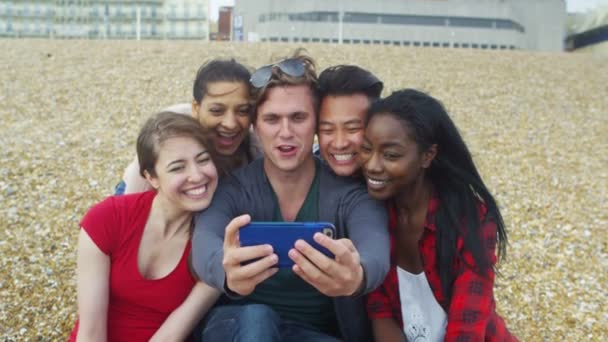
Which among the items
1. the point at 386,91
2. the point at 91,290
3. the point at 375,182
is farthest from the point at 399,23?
the point at 91,290

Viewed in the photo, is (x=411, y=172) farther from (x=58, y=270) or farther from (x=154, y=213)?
(x=58, y=270)

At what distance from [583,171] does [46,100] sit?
34.8 ft

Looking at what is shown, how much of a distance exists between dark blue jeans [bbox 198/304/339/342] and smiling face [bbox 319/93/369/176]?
774 mm

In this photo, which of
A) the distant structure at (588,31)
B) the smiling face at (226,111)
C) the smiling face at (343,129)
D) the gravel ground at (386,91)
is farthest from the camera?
the distant structure at (588,31)

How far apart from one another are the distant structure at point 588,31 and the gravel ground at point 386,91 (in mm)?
33047

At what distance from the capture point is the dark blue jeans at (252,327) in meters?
2.41

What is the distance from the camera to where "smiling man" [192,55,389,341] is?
249 centimetres

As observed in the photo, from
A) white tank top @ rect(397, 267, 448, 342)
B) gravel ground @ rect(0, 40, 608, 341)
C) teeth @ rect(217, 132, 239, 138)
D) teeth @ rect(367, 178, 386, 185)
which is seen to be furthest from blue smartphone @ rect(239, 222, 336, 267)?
gravel ground @ rect(0, 40, 608, 341)

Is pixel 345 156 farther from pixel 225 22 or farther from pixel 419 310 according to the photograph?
pixel 225 22

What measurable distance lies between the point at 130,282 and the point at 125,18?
81.3 meters

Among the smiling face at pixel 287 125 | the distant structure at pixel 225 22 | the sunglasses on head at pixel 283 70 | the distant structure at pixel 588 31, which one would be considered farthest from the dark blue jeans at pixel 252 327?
the distant structure at pixel 225 22

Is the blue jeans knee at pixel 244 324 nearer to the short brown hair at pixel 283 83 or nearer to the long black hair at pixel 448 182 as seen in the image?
the long black hair at pixel 448 182

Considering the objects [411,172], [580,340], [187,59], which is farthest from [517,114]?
[411,172]

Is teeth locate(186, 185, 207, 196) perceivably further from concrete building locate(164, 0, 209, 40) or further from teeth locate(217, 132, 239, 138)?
concrete building locate(164, 0, 209, 40)
